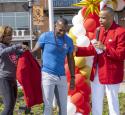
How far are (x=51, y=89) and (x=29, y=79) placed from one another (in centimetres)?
54

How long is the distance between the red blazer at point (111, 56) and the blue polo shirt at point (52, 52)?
0.42 m

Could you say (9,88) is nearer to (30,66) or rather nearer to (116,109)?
(30,66)

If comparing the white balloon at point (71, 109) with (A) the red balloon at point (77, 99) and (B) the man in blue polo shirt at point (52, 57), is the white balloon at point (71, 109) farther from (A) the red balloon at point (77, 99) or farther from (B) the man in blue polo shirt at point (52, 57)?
(B) the man in blue polo shirt at point (52, 57)

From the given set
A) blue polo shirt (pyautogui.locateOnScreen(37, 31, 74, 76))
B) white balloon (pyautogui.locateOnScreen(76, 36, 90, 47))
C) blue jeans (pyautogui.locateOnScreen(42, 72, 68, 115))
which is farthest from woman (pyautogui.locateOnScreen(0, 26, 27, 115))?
white balloon (pyautogui.locateOnScreen(76, 36, 90, 47))

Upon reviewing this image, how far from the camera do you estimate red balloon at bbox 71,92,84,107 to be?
6.58 metres

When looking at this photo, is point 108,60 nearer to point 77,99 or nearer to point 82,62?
point 82,62

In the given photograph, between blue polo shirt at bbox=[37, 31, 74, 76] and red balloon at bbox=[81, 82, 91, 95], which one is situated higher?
A: blue polo shirt at bbox=[37, 31, 74, 76]

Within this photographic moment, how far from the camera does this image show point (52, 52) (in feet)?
18.0

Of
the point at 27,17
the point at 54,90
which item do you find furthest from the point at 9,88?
the point at 27,17

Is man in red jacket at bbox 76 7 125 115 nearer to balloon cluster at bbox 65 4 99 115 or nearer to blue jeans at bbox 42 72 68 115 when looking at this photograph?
blue jeans at bbox 42 72 68 115

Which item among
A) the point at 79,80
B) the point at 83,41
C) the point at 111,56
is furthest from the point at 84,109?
the point at 111,56

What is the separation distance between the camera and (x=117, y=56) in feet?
17.4

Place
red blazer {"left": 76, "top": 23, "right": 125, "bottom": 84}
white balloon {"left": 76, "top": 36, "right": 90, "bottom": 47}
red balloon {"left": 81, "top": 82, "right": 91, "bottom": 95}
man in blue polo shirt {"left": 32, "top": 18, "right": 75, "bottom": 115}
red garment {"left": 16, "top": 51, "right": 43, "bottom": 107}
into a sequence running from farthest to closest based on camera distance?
red balloon {"left": 81, "top": 82, "right": 91, "bottom": 95} → white balloon {"left": 76, "top": 36, "right": 90, "bottom": 47} → red garment {"left": 16, "top": 51, "right": 43, "bottom": 107} → man in blue polo shirt {"left": 32, "top": 18, "right": 75, "bottom": 115} → red blazer {"left": 76, "top": 23, "right": 125, "bottom": 84}

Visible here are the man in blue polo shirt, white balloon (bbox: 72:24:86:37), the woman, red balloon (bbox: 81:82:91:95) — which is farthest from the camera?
red balloon (bbox: 81:82:91:95)
